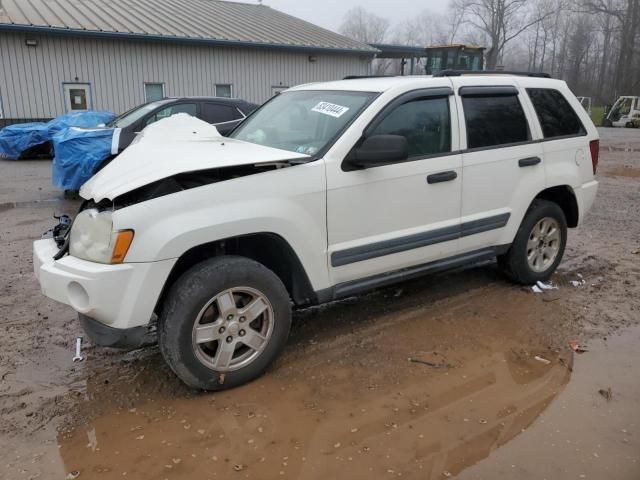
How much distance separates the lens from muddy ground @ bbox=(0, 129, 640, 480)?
2830mm

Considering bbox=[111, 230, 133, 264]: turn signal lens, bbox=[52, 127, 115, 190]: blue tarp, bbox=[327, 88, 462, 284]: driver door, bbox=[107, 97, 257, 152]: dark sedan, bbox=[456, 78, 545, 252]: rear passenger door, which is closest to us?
bbox=[111, 230, 133, 264]: turn signal lens

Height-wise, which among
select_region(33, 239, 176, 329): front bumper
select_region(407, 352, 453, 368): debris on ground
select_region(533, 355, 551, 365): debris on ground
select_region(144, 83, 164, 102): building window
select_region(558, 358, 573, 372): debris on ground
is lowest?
select_region(533, 355, 551, 365): debris on ground

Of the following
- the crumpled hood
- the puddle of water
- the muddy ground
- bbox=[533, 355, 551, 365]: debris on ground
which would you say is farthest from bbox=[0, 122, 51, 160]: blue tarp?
bbox=[533, 355, 551, 365]: debris on ground

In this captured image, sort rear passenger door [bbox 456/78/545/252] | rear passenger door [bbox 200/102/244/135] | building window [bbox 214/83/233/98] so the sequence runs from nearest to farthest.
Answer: rear passenger door [bbox 456/78/545/252] < rear passenger door [bbox 200/102/244/135] < building window [bbox 214/83/233/98]

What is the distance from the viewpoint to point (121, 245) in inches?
118

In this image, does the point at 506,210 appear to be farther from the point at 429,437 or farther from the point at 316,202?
the point at 429,437

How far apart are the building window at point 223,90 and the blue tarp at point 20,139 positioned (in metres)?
7.80

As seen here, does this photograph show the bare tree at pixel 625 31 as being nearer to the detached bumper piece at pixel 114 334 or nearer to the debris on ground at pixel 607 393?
the debris on ground at pixel 607 393

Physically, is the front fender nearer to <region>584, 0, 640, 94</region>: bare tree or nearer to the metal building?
the metal building

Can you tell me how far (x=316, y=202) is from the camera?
361 centimetres

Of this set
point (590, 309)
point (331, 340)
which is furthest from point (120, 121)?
point (590, 309)

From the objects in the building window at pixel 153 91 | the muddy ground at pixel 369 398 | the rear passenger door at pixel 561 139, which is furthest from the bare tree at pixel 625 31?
the muddy ground at pixel 369 398

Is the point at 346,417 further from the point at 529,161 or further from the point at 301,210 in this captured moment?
the point at 529,161

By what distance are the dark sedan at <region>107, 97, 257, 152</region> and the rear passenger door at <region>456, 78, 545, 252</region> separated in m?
5.68
